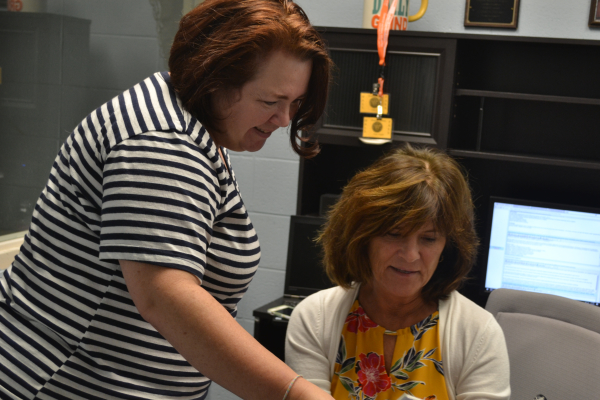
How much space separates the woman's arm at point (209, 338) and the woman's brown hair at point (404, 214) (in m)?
0.68

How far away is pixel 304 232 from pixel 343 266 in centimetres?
114

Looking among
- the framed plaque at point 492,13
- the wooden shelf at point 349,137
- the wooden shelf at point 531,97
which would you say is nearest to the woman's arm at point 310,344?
the wooden shelf at point 349,137

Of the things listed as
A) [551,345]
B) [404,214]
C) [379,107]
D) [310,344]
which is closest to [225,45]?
[404,214]

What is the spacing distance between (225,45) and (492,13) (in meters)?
2.02

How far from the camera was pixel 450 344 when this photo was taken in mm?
1349

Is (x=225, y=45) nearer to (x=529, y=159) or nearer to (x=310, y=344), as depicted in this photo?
(x=310, y=344)

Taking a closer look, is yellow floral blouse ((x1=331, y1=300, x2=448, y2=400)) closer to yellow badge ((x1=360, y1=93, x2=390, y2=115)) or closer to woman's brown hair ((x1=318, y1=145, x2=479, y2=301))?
woman's brown hair ((x1=318, y1=145, x2=479, y2=301))

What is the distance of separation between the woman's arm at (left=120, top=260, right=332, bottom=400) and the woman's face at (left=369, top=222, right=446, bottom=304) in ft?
2.26

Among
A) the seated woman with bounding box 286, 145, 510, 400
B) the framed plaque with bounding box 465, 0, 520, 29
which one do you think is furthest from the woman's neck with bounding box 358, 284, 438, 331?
the framed plaque with bounding box 465, 0, 520, 29

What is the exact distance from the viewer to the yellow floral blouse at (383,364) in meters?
1.33

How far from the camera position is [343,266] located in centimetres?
145

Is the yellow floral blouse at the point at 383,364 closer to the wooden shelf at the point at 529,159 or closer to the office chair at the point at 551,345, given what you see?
the office chair at the point at 551,345

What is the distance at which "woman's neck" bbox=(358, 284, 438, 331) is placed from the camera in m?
1.42

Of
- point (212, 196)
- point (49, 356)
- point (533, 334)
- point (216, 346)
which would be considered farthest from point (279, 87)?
point (533, 334)
